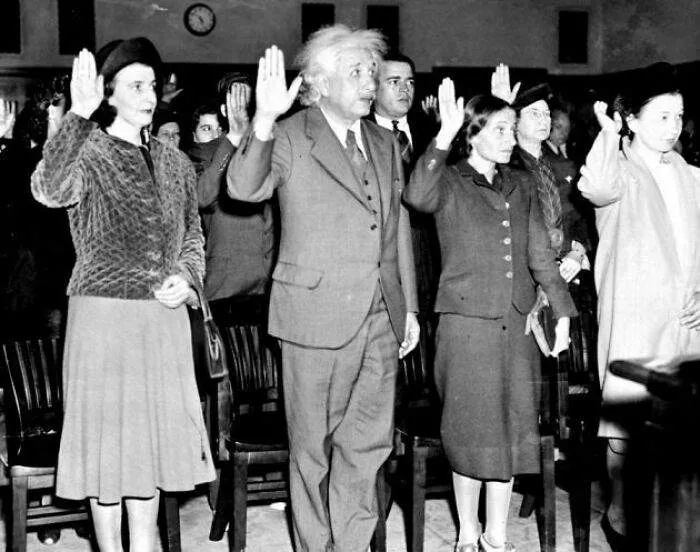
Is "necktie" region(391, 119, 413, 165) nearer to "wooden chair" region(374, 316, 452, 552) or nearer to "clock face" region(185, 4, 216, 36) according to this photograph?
"wooden chair" region(374, 316, 452, 552)

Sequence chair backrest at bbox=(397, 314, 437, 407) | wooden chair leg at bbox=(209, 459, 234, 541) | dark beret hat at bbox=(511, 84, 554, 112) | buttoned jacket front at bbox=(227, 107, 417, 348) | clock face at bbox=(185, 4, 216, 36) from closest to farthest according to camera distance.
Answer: buttoned jacket front at bbox=(227, 107, 417, 348), wooden chair leg at bbox=(209, 459, 234, 541), chair backrest at bbox=(397, 314, 437, 407), dark beret hat at bbox=(511, 84, 554, 112), clock face at bbox=(185, 4, 216, 36)

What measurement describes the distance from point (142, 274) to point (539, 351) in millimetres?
1453

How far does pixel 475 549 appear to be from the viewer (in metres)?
3.22

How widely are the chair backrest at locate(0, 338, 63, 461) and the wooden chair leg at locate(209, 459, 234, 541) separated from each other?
0.68m

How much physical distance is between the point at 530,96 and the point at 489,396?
4.95 ft

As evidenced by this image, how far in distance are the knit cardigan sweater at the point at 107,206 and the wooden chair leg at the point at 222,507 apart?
1.01 m

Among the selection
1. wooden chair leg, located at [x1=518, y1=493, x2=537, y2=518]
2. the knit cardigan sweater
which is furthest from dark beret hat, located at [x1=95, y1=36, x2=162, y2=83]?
wooden chair leg, located at [x1=518, y1=493, x2=537, y2=518]

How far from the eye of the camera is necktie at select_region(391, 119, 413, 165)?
402cm

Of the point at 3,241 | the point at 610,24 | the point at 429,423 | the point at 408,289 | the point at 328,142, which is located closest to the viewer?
the point at 328,142

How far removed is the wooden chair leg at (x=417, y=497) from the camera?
3178mm

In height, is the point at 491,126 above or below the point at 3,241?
above

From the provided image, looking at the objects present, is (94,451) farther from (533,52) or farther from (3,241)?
(533,52)

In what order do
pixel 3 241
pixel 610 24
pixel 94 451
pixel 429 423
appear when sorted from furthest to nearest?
pixel 610 24 → pixel 3 241 → pixel 429 423 → pixel 94 451

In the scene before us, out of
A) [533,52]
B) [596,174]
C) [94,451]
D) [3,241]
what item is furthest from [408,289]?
[533,52]
